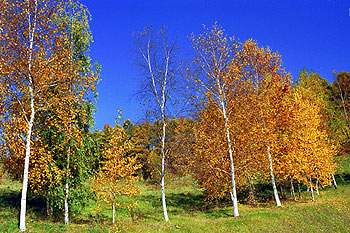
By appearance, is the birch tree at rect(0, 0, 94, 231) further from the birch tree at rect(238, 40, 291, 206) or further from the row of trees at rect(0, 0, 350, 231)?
the birch tree at rect(238, 40, 291, 206)

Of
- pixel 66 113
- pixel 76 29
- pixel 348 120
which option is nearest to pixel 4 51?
pixel 66 113

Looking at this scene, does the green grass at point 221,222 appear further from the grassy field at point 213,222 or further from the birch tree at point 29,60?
the birch tree at point 29,60

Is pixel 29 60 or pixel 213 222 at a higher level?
pixel 29 60

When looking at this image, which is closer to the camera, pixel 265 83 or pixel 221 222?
pixel 221 222

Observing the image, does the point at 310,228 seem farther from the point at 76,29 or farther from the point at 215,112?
the point at 76,29

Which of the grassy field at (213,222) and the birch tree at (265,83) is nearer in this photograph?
the grassy field at (213,222)

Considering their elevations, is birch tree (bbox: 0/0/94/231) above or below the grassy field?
above

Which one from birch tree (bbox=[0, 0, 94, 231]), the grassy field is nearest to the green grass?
the grassy field

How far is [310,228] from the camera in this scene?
50.8 ft

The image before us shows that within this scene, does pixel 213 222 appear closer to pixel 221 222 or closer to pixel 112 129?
pixel 221 222

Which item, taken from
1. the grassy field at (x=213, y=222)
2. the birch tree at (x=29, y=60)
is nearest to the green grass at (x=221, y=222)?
the grassy field at (x=213, y=222)

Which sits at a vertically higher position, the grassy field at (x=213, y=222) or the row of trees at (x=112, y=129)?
the row of trees at (x=112, y=129)

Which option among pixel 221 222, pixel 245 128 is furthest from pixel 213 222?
pixel 245 128

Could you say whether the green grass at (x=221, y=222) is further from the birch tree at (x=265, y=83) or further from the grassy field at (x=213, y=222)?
the birch tree at (x=265, y=83)
